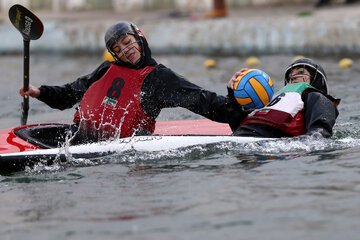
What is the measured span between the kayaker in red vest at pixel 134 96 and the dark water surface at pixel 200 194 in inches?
11.6

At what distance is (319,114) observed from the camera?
5.70 metres

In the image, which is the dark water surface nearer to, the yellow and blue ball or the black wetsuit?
the black wetsuit

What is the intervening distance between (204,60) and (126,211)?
960 cm

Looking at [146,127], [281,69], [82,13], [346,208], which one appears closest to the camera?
[346,208]

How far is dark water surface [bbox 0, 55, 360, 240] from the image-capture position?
12.9 feet

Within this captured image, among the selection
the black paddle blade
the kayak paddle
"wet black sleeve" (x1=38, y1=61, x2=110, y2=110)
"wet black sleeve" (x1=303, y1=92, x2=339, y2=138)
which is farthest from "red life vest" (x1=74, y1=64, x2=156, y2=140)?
"wet black sleeve" (x1=303, y1=92, x2=339, y2=138)

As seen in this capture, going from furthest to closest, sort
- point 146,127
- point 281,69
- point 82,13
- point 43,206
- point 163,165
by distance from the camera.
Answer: point 82,13 → point 281,69 → point 146,127 → point 163,165 → point 43,206

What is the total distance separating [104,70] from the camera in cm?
626

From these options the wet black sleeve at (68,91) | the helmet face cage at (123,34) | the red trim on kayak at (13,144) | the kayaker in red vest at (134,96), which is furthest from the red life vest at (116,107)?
the red trim on kayak at (13,144)

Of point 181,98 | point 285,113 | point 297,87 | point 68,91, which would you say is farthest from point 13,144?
point 297,87

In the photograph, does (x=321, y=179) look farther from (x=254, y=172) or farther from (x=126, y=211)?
(x=126, y=211)

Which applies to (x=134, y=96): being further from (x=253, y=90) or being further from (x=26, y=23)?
(x=26, y=23)

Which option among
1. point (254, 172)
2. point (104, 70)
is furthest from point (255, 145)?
point (104, 70)

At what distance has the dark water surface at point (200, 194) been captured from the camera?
3.94 m
